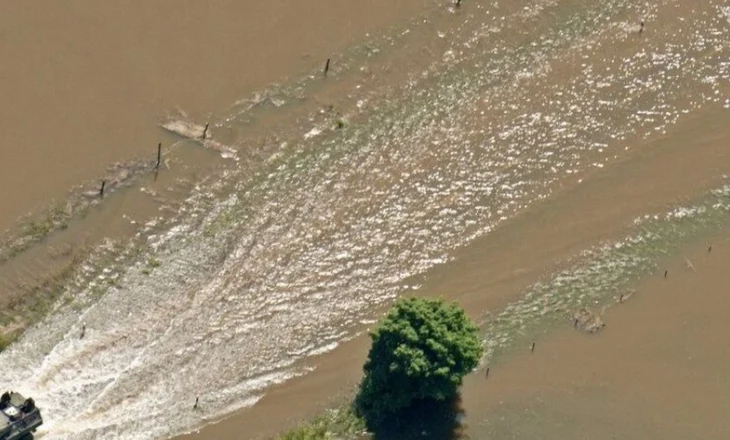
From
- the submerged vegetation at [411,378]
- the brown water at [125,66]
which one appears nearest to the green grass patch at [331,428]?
the submerged vegetation at [411,378]

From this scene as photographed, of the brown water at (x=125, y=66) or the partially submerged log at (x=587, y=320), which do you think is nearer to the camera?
the partially submerged log at (x=587, y=320)

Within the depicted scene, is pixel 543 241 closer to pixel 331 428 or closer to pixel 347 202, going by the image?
pixel 347 202

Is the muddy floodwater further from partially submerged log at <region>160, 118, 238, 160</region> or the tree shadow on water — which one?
the tree shadow on water

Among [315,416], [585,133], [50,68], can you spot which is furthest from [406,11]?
[315,416]

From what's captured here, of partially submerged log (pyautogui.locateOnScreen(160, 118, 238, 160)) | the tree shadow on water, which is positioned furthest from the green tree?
partially submerged log (pyautogui.locateOnScreen(160, 118, 238, 160))

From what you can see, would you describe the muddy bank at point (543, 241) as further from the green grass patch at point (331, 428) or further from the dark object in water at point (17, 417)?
the dark object in water at point (17, 417)

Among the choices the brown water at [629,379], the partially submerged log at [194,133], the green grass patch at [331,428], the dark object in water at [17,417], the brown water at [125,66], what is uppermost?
the brown water at [125,66]
